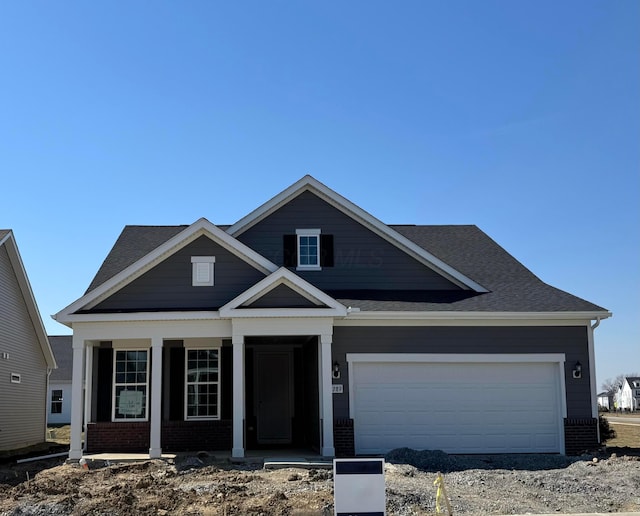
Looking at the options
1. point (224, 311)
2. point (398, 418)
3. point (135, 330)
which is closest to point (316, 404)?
point (398, 418)

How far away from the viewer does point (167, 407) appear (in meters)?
18.3

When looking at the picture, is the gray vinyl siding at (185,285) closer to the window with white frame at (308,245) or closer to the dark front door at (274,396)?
the window with white frame at (308,245)

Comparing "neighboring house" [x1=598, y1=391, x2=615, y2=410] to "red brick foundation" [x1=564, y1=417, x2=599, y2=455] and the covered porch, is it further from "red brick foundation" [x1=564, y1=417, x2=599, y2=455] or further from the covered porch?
the covered porch

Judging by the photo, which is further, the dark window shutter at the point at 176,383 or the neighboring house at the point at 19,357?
the neighboring house at the point at 19,357

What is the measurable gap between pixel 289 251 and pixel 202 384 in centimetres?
411

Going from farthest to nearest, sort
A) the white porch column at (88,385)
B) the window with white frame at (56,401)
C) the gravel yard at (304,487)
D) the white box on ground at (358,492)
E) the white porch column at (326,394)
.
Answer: the window with white frame at (56,401) → the white porch column at (88,385) → the white porch column at (326,394) → the gravel yard at (304,487) → the white box on ground at (358,492)

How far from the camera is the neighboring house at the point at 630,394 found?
103 m

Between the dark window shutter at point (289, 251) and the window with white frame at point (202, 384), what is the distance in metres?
2.91

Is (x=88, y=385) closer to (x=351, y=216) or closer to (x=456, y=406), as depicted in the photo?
(x=351, y=216)

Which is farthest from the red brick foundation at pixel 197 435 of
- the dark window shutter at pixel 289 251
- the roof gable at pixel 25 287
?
the roof gable at pixel 25 287

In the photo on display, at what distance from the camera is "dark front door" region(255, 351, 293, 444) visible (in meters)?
19.6

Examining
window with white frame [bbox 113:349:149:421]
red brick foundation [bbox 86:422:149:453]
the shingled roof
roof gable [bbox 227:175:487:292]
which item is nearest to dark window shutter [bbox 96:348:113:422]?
window with white frame [bbox 113:349:149:421]

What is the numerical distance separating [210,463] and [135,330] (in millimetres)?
3610

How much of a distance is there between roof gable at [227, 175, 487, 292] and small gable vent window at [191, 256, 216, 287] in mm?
1938
